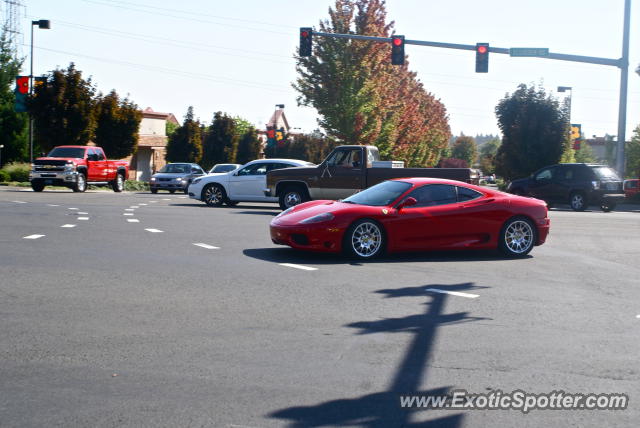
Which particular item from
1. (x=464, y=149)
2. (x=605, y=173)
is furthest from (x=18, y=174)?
(x=464, y=149)

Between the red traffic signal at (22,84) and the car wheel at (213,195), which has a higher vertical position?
the red traffic signal at (22,84)

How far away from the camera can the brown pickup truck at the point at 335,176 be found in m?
19.4

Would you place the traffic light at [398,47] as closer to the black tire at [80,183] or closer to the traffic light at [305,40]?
the traffic light at [305,40]

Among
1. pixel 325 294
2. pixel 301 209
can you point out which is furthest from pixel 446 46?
pixel 325 294

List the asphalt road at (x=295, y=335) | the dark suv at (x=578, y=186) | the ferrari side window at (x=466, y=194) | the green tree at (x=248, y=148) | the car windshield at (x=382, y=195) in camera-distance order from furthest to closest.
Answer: the green tree at (x=248, y=148), the dark suv at (x=578, y=186), the ferrari side window at (x=466, y=194), the car windshield at (x=382, y=195), the asphalt road at (x=295, y=335)

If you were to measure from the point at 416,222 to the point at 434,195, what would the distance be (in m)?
0.64

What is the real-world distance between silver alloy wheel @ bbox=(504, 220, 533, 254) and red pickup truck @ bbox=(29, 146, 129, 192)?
23.3 metres

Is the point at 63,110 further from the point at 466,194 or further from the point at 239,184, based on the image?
the point at 466,194

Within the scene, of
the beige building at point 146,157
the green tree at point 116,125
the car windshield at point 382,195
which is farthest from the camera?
the beige building at point 146,157

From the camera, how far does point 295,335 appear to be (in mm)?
6359

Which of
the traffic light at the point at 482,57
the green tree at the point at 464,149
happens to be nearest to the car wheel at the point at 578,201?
the traffic light at the point at 482,57

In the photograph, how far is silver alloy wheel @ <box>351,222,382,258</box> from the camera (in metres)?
11.1

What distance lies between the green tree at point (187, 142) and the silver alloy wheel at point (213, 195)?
31.0 metres

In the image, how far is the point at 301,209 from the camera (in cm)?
1180
